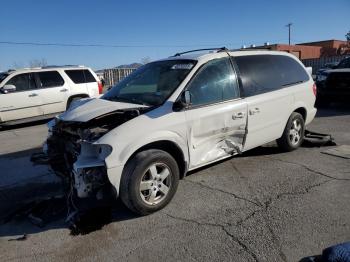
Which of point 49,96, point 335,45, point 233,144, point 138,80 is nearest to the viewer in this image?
Answer: point 233,144

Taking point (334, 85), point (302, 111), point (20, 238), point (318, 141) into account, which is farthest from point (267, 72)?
point (334, 85)

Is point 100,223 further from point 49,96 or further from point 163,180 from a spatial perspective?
point 49,96

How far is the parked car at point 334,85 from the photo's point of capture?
10.9 metres

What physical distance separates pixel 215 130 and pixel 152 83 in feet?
3.73

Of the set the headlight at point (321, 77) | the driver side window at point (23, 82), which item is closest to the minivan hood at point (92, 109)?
the driver side window at point (23, 82)

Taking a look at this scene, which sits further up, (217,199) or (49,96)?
(49,96)

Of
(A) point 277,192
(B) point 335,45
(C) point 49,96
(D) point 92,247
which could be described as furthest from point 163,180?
(B) point 335,45

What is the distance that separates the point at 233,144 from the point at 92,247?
2.43 metres

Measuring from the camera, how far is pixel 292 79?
6102 millimetres

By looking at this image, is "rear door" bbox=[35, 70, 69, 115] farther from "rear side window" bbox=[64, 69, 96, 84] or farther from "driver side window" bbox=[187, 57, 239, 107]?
"driver side window" bbox=[187, 57, 239, 107]

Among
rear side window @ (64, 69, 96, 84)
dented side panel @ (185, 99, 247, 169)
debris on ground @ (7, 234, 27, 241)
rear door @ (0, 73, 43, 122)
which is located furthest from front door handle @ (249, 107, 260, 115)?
rear side window @ (64, 69, 96, 84)

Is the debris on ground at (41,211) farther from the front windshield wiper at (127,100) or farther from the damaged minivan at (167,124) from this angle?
the front windshield wiper at (127,100)

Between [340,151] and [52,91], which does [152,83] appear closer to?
[340,151]

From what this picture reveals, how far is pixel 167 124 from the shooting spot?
415 centimetres
